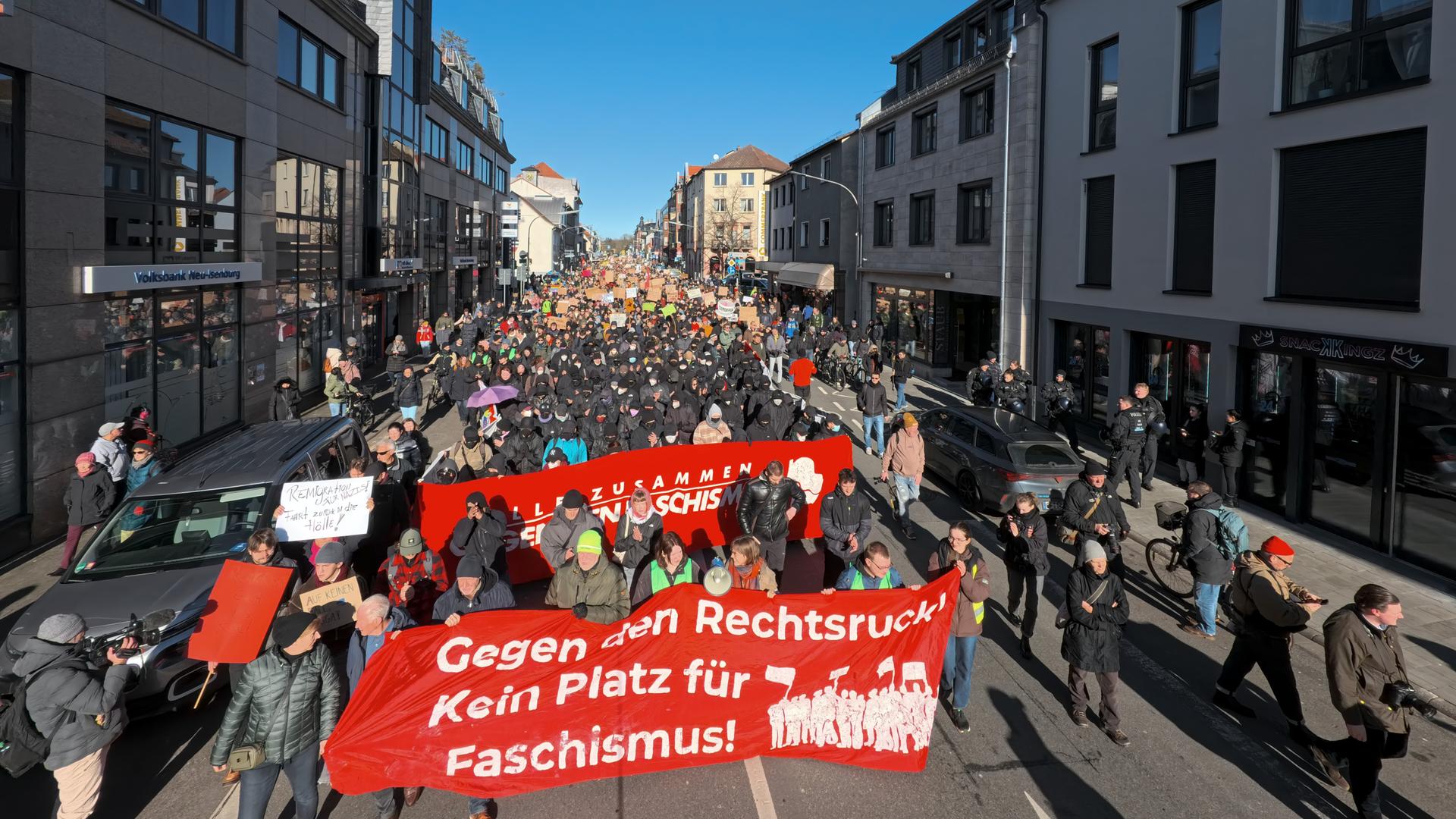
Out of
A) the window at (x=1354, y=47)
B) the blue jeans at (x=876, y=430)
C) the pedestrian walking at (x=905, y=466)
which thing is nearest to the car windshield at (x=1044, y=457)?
the pedestrian walking at (x=905, y=466)

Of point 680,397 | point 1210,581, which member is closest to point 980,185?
point 680,397

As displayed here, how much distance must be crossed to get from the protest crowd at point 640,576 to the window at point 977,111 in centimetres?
1290

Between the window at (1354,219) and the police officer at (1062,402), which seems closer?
the window at (1354,219)

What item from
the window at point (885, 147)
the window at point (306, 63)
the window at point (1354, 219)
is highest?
the window at point (885, 147)

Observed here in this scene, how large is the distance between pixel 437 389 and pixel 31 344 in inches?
498

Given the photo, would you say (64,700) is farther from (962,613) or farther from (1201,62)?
(1201,62)

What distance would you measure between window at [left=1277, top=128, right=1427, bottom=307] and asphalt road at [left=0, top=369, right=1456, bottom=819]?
24.7 ft

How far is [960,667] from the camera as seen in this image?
744 centimetres

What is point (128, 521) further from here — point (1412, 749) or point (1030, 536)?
point (1412, 749)

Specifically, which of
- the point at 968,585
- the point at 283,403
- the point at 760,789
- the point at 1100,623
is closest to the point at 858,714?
the point at 760,789

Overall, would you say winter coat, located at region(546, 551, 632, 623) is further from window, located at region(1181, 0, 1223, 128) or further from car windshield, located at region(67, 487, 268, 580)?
window, located at region(1181, 0, 1223, 128)

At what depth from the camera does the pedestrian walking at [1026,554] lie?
8.84 m

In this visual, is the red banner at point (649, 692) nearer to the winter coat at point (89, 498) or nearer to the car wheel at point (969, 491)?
the winter coat at point (89, 498)

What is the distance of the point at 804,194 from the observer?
166ft
